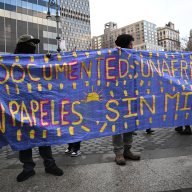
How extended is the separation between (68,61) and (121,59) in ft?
2.73

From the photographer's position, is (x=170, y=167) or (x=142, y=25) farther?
(x=142, y=25)

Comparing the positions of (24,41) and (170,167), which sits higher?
(24,41)

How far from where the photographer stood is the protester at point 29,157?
426cm

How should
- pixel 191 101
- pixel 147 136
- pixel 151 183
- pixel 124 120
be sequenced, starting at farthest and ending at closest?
pixel 147 136 < pixel 191 101 < pixel 124 120 < pixel 151 183

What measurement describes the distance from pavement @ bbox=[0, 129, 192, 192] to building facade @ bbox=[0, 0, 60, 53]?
41.6 metres

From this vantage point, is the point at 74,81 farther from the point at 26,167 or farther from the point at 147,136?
the point at 147,136

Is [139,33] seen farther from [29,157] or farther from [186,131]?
[29,157]

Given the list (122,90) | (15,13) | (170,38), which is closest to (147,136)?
(122,90)

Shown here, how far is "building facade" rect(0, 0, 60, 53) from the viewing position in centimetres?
4531

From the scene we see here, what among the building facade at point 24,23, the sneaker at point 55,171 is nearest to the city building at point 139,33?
the building facade at point 24,23

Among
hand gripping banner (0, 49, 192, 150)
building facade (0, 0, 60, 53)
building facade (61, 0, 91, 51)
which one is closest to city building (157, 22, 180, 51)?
building facade (61, 0, 91, 51)

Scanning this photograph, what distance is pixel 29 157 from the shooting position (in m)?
4.39

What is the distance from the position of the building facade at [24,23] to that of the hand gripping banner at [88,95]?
138ft

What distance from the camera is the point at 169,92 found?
489cm
